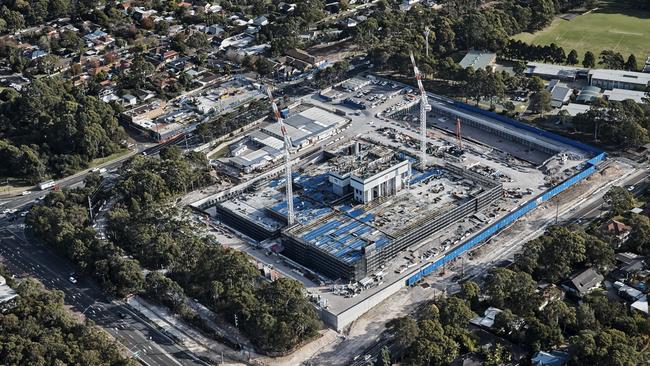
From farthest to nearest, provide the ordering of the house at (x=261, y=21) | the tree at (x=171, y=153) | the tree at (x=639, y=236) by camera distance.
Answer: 1. the house at (x=261, y=21)
2. the tree at (x=171, y=153)
3. the tree at (x=639, y=236)

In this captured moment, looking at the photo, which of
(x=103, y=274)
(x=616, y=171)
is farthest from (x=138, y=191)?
(x=616, y=171)

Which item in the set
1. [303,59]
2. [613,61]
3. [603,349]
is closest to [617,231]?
[603,349]

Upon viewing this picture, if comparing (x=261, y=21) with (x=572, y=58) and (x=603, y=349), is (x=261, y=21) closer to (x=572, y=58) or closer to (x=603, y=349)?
(x=572, y=58)

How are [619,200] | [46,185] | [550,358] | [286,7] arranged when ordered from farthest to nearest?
[286,7] < [46,185] < [619,200] < [550,358]

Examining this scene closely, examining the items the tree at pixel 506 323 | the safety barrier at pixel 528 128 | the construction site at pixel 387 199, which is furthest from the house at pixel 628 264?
the safety barrier at pixel 528 128

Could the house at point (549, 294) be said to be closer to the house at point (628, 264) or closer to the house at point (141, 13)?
the house at point (628, 264)

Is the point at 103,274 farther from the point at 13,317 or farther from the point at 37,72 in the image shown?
the point at 37,72
